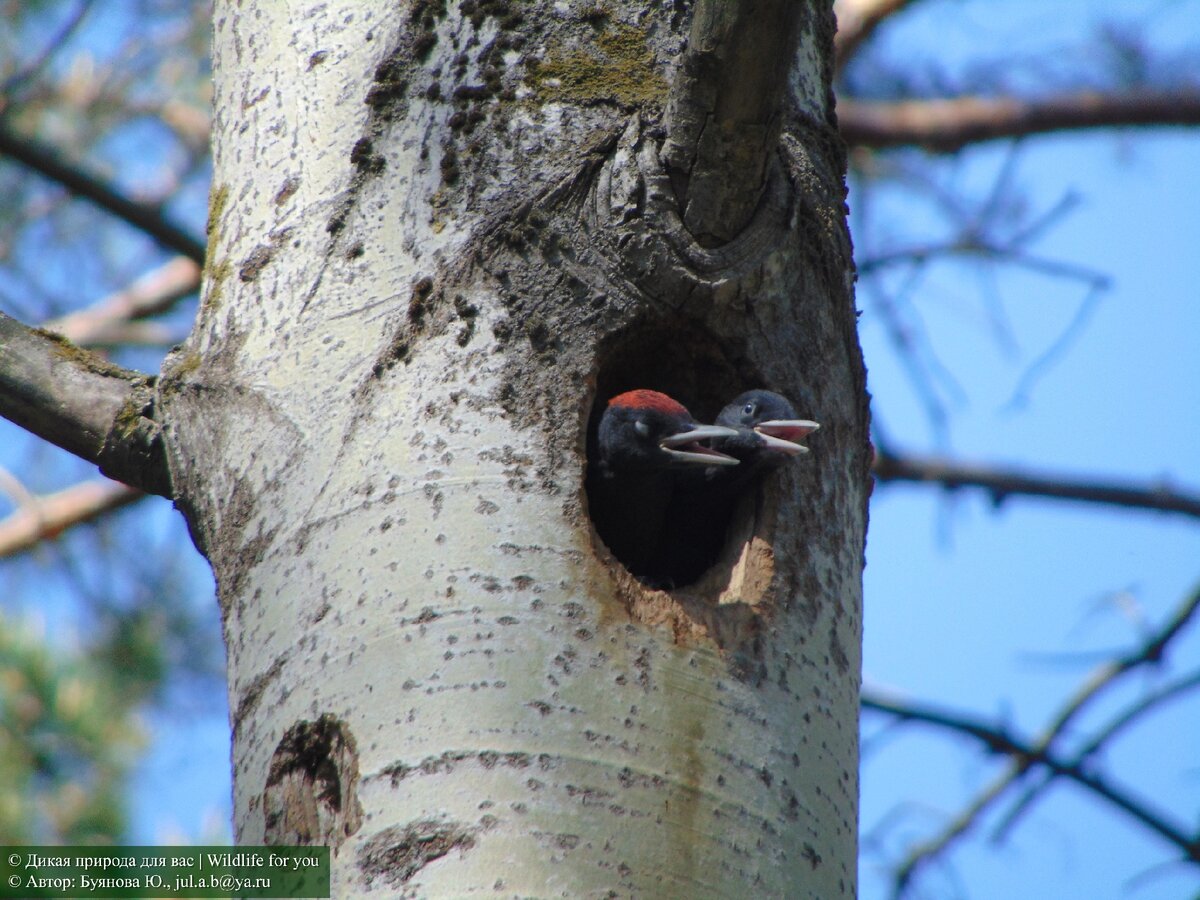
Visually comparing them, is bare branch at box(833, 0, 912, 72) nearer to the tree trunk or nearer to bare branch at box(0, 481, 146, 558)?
the tree trunk

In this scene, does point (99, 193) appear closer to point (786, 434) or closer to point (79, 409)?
point (79, 409)

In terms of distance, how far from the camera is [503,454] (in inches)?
77.6

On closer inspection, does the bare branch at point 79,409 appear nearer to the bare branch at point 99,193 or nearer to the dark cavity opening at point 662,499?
the dark cavity opening at point 662,499

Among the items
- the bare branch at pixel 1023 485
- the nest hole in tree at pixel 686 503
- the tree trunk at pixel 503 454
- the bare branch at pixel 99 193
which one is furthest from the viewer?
the bare branch at pixel 1023 485

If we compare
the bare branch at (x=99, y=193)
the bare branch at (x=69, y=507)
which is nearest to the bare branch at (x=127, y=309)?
the bare branch at (x=69, y=507)

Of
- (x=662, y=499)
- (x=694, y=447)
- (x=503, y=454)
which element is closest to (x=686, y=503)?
(x=662, y=499)

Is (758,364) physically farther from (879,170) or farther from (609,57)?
(879,170)

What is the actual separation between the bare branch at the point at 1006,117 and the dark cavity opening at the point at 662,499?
209 cm

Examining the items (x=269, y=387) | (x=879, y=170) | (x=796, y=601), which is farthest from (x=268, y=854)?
(x=879, y=170)

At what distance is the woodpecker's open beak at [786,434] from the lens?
2.42 m

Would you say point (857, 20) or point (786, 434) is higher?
point (857, 20)

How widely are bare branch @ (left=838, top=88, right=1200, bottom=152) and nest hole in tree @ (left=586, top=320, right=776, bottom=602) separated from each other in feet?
6.85

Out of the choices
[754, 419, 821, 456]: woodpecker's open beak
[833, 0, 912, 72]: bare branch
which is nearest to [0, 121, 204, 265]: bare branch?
[754, 419, 821, 456]: woodpecker's open beak

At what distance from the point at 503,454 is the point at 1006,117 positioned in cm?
371
